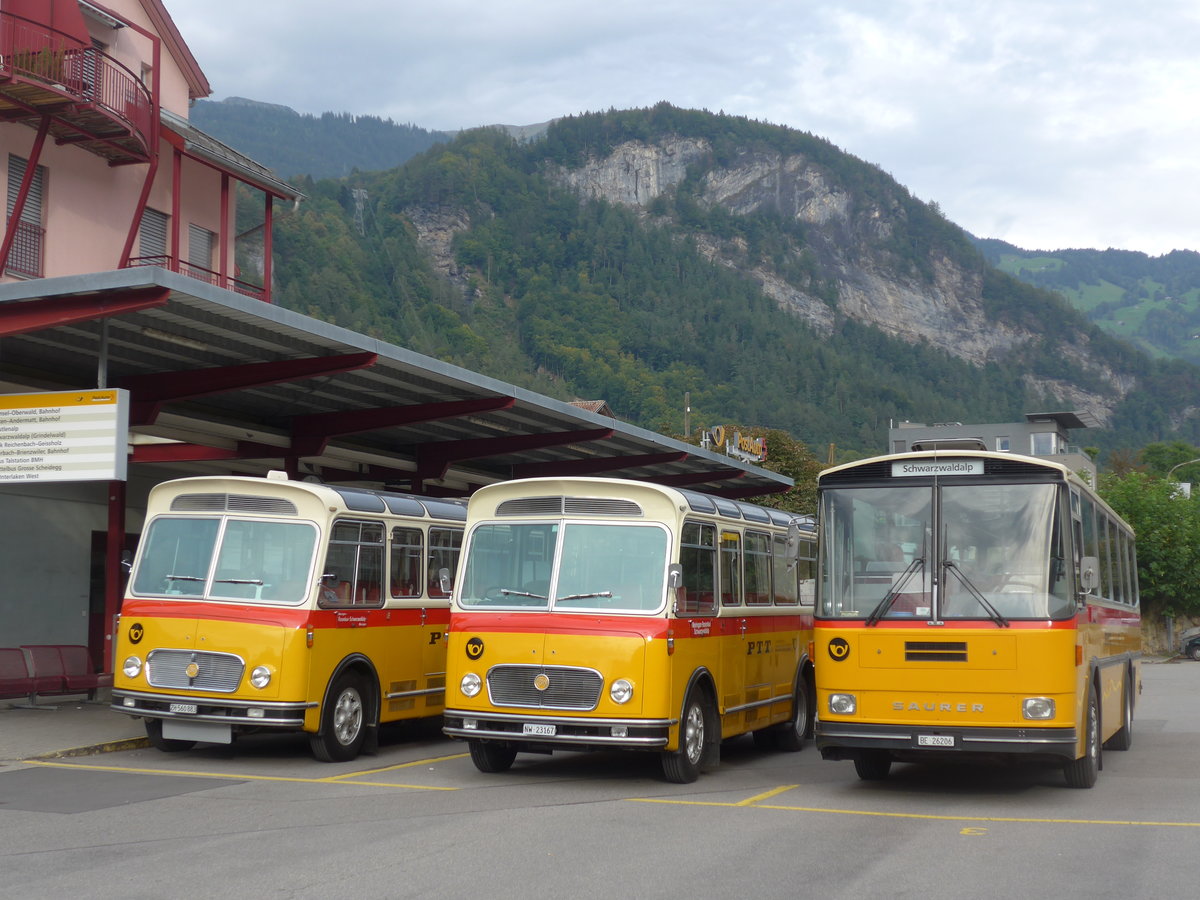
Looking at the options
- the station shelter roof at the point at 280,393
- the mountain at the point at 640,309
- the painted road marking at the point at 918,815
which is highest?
the mountain at the point at 640,309

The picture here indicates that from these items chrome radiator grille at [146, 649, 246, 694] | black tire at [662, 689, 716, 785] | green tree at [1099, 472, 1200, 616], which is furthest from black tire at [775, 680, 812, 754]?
green tree at [1099, 472, 1200, 616]

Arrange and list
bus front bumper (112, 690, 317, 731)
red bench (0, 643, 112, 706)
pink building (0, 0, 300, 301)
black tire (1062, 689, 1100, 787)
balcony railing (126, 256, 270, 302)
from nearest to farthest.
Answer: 1. black tire (1062, 689, 1100, 787)
2. bus front bumper (112, 690, 317, 731)
3. red bench (0, 643, 112, 706)
4. pink building (0, 0, 300, 301)
5. balcony railing (126, 256, 270, 302)

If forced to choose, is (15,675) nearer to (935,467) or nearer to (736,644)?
(736,644)

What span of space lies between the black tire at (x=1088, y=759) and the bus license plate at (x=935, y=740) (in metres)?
1.45

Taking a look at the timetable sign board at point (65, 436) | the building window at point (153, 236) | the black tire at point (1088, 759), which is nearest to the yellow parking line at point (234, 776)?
the timetable sign board at point (65, 436)

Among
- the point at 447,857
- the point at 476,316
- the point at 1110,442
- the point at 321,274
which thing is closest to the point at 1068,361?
the point at 1110,442

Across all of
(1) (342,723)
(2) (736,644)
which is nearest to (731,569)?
(2) (736,644)

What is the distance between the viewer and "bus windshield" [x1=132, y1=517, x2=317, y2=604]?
Result: 13.6 metres

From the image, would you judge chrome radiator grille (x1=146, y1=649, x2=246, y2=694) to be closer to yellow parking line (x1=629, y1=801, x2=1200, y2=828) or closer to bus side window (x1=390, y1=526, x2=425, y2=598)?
bus side window (x1=390, y1=526, x2=425, y2=598)

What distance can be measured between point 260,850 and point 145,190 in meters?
19.3

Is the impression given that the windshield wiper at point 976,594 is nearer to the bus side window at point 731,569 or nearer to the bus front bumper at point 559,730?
the bus front bumper at point 559,730

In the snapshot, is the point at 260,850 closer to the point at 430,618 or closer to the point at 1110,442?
the point at 430,618

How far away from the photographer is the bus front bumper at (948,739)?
10.8 m

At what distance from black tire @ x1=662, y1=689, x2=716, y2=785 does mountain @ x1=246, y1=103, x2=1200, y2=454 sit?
103072mm
